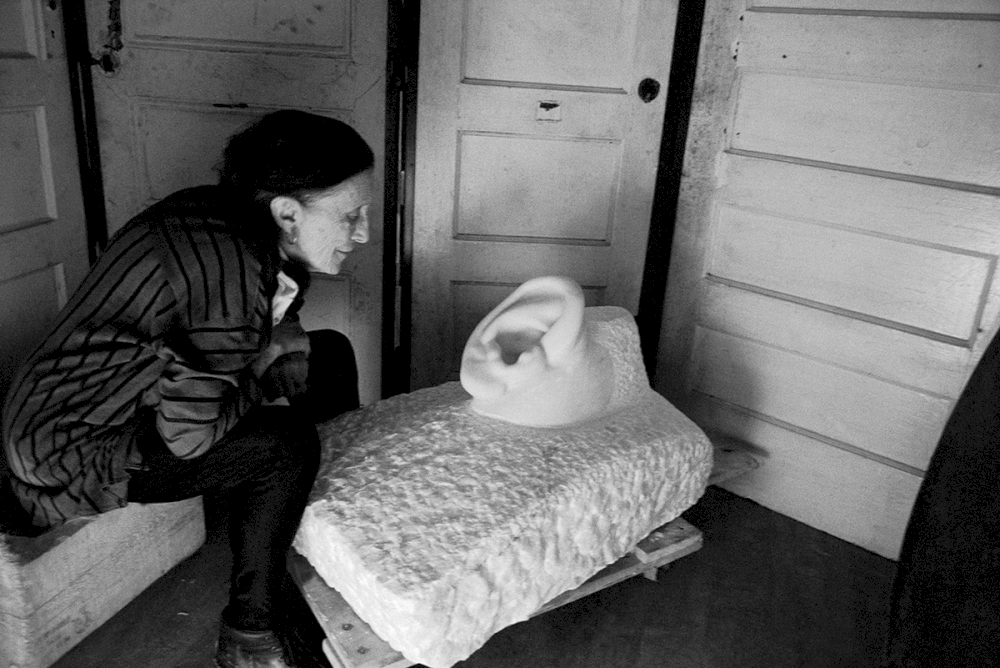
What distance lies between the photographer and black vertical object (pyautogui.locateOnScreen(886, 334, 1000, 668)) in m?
1.19

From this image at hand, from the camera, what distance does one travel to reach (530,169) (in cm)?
268

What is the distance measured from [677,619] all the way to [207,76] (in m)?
2.08

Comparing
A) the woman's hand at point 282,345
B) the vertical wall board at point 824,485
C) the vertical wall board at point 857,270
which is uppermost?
the vertical wall board at point 857,270

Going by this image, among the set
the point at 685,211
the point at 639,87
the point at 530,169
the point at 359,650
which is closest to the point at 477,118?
the point at 530,169

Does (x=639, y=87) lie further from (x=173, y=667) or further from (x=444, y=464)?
(x=173, y=667)

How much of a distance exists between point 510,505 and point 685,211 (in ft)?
4.47

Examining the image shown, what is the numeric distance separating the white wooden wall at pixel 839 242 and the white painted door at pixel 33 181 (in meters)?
1.92

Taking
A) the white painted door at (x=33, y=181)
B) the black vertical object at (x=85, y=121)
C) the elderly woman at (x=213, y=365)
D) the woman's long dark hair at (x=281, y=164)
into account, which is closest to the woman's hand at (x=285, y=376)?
the elderly woman at (x=213, y=365)

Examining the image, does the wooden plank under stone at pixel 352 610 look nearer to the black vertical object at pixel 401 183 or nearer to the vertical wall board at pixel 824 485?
the vertical wall board at pixel 824 485

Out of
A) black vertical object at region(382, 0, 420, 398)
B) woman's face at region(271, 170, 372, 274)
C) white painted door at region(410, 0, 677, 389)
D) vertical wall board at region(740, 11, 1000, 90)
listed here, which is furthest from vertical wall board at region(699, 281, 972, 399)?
woman's face at region(271, 170, 372, 274)

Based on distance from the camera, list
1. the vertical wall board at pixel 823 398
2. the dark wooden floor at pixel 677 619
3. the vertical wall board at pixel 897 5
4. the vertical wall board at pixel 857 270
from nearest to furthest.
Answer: the dark wooden floor at pixel 677 619
the vertical wall board at pixel 897 5
the vertical wall board at pixel 857 270
the vertical wall board at pixel 823 398

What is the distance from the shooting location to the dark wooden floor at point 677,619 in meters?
1.89

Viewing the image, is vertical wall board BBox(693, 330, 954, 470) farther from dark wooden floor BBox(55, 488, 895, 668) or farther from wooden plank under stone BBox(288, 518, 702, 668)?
wooden plank under stone BBox(288, 518, 702, 668)

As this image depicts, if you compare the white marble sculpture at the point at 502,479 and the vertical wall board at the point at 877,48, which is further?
Result: the vertical wall board at the point at 877,48
